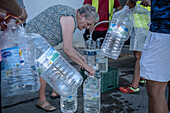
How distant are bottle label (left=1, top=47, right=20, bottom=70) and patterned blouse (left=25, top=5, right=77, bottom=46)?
1144 millimetres

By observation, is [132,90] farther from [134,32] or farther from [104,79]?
[134,32]

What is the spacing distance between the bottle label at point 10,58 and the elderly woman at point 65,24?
3.31 ft

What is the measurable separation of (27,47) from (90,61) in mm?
2430

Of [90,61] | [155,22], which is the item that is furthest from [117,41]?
[155,22]

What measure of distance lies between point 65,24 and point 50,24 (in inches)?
10.0

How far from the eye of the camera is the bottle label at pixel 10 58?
1110mm

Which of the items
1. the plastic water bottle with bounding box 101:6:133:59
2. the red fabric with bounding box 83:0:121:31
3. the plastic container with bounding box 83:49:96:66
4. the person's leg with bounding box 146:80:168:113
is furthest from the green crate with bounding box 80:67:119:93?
the person's leg with bounding box 146:80:168:113

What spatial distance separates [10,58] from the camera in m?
1.12

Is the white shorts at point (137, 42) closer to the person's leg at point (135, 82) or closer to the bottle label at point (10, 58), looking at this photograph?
the person's leg at point (135, 82)

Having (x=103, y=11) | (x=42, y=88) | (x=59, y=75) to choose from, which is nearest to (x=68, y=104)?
(x=42, y=88)

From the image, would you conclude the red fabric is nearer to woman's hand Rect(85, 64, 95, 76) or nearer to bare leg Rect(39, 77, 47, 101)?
woman's hand Rect(85, 64, 95, 76)

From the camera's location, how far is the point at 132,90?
3.23m

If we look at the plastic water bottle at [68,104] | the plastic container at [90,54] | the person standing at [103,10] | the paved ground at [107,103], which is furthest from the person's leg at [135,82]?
the plastic water bottle at [68,104]

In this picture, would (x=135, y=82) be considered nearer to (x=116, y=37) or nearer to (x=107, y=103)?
(x=107, y=103)
